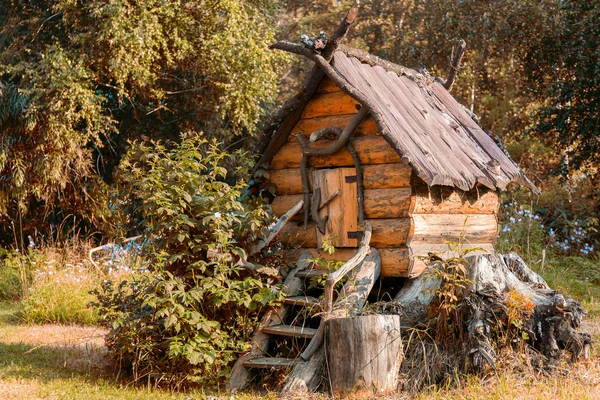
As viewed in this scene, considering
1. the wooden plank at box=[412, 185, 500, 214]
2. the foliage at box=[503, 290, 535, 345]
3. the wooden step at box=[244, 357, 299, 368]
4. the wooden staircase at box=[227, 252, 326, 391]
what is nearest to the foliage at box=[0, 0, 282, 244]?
the wooden plank at box=[412, 185, 500, 214]

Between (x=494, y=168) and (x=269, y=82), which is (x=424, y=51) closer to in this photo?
(x=269, y=82)

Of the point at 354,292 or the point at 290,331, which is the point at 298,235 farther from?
the point at 290,331

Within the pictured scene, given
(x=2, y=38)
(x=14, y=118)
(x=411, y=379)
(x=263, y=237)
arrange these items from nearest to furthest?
(x=411, y=379)
(x=263, y=237)
(x=14, y=118)
(x=2, y=38)

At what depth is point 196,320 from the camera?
7230mm

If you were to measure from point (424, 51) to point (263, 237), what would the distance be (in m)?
13.5

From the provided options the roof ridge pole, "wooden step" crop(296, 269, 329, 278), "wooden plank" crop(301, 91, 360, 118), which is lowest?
"wooden step" crop(296, 269, 329, 278)

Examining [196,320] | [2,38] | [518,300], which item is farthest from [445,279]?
[2,38]

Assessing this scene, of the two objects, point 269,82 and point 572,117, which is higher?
point 269,82

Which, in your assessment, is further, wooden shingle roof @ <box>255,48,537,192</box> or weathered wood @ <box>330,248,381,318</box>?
wooden shingle roof @ <box>255,48,537,192</box>

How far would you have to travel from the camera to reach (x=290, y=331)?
7656 mm

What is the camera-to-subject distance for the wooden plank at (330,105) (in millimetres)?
8797

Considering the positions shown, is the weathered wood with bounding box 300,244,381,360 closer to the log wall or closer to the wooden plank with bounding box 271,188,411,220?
the log wall

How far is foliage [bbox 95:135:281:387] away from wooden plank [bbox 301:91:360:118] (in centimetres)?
167

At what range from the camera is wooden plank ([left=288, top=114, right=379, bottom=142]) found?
28.0 feet
